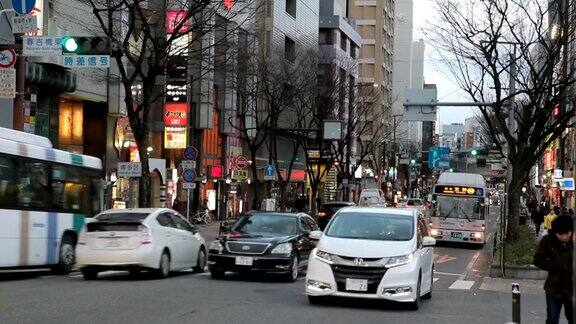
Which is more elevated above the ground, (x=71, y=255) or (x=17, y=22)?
(x=17, y=22)

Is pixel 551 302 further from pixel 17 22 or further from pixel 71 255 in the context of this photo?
pixel 17 22

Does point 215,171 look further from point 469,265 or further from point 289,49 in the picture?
point 469,265

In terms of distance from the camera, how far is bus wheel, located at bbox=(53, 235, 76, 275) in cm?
1826

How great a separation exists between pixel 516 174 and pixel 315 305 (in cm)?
1631

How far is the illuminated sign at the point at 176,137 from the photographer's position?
42.0 meters

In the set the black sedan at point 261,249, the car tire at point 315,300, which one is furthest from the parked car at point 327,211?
the car tire at point 315,300

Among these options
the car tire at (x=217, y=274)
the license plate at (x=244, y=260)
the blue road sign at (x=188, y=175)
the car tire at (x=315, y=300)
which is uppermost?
the blue road sign at (x=188, y=175)

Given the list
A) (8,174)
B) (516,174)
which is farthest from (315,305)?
(516,174)

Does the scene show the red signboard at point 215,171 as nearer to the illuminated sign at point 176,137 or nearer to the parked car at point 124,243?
the illuminated sign at point 176,137

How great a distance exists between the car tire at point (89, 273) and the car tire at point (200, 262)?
298 centimetres

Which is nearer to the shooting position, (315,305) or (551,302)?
(551,302)

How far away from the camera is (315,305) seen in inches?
529

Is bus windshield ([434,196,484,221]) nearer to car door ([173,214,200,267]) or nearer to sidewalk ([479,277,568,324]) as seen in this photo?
sidewalk ([479,277,568,324])

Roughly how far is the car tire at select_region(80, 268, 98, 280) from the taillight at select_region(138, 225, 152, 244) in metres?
1.32
